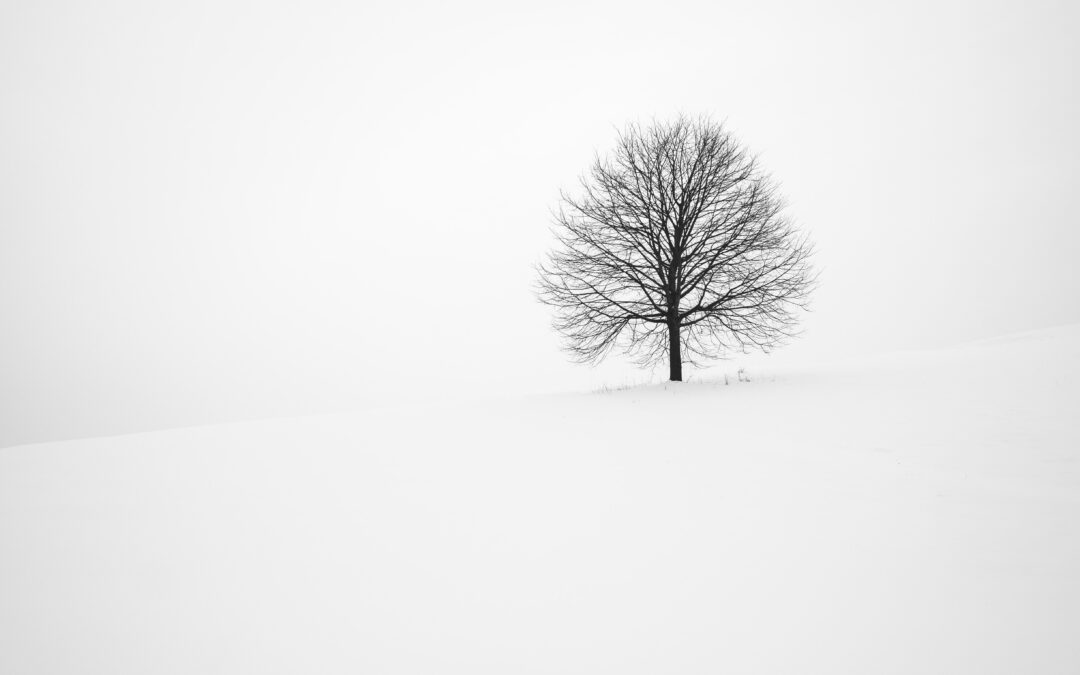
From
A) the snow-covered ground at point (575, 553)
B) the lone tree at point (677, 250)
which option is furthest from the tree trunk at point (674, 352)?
the snow-covered ground at point (575, 553)

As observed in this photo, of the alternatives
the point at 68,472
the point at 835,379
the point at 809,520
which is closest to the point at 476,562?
the point at 809,520

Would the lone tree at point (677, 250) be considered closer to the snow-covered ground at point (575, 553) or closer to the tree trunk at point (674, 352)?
the tree trunk at point (674, 352)

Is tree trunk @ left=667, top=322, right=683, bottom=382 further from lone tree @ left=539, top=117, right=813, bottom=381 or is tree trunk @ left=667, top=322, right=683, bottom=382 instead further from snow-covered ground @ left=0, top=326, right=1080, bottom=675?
snow-covered ground @ left=0, top=326, right=1080, bottom=675

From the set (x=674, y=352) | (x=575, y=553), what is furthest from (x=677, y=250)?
(x=575, y=553)

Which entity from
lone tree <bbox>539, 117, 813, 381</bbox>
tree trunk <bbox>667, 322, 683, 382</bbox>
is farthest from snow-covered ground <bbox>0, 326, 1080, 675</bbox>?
tree trunk <bbox>667, 322, 683, 382</bbox>

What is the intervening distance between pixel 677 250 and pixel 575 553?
10.1 m

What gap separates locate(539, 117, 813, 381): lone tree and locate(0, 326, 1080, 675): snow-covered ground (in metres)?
5.22

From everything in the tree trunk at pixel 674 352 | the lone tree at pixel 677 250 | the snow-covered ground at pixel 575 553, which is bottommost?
the snow-covered ground at pixel 575 553

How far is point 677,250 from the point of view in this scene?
1239 centimetres

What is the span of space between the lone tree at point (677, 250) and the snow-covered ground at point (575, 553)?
5224 millimetres

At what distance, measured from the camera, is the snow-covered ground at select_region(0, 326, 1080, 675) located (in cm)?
276

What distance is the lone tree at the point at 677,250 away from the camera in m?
11.8

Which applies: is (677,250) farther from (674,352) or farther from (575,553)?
(575,553)

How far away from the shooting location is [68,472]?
6.69m
